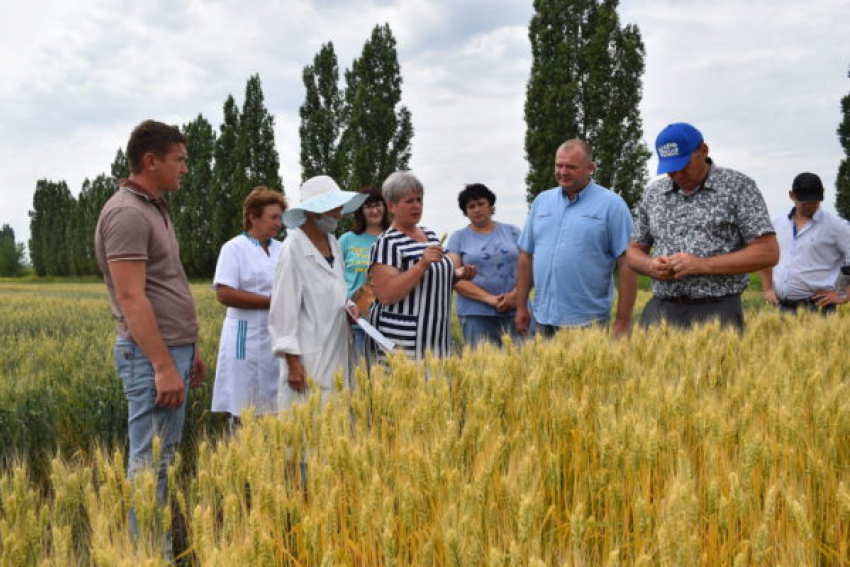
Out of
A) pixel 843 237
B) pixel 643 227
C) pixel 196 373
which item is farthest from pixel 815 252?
pixel 196 373

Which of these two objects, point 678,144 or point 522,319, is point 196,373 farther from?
point 678,144

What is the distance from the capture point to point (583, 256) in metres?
3.99

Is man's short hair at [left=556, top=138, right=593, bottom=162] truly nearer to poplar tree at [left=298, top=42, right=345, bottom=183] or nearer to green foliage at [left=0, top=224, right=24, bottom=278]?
poplar tree at [left=298, top=42, right=345, bottom=183]

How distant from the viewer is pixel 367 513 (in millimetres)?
1292

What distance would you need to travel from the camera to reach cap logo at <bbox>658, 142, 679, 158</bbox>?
338 centimetres

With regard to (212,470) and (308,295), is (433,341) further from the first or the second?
(212,470)

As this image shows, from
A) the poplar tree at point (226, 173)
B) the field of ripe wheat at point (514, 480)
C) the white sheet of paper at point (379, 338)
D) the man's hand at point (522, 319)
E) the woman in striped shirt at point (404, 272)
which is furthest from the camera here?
the poplar tree at point (226, 173)

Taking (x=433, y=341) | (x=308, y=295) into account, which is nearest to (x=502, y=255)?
(x=433, y=341)

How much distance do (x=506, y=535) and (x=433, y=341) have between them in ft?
7.45

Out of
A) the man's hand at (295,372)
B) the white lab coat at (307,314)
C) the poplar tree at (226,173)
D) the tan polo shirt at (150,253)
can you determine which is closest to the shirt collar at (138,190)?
the tan polo shirt at (150,253)

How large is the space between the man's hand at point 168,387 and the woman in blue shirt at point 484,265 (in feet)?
8.43

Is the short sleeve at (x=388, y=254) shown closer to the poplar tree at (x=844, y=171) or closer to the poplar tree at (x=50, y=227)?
the poplar tree at (x=844, y=171)

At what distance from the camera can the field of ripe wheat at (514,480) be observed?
4.17 feet

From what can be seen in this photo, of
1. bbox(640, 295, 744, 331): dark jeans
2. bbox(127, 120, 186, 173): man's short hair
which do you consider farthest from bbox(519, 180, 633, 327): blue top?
bbox(127, 120, 186, 173): man's short hair
